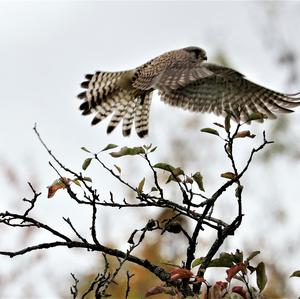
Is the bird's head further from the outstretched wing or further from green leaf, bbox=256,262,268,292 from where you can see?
green leaf, bbox=256,262,268,292

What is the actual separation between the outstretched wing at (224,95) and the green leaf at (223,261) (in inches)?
192

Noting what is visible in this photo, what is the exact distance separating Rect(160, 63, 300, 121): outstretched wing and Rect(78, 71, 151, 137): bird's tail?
347 mm

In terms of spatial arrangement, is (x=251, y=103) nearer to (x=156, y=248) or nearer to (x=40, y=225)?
(x=40, y=225)

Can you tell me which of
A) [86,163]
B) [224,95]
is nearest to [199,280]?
[86,163]

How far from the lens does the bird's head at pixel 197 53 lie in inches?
327

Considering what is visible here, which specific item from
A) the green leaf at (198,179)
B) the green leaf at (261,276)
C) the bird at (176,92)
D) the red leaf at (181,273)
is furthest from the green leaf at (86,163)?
the bird at (176,92)

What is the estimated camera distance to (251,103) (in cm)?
816

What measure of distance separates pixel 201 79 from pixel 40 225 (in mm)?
5617

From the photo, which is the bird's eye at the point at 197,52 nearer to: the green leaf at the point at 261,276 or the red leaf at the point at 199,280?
the green leaf at the point at 261,276

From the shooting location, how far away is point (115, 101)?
7984mm

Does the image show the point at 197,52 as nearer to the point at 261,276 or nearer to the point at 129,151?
the point at 129,151

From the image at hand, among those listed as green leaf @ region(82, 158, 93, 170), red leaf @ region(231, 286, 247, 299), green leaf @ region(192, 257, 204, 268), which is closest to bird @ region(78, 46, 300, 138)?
green leaf @ region(82, 158, 93, 170)

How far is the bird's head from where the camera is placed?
Answer: 830 centimetres

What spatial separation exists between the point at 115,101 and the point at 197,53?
953mm
